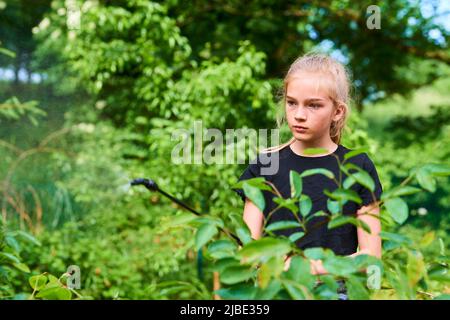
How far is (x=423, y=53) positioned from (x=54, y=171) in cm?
418

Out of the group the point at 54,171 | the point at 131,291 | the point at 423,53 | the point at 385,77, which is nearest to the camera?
the point at 131,291

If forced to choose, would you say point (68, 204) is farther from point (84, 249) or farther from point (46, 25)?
point (46, 25)

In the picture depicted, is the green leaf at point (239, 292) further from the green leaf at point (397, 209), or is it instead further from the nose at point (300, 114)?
the nose at point (300, 114)

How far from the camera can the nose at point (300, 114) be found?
6.66 ft

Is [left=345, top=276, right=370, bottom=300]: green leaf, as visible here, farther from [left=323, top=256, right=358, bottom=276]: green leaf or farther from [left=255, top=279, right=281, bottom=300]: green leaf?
[left=255, top=279, right=281, bottom=300]: green leaf

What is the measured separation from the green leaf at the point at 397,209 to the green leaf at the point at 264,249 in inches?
8.6

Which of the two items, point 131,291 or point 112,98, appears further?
point 112,98

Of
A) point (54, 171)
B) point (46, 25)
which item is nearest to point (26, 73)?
point (46, 25)

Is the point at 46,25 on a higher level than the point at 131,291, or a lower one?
higher

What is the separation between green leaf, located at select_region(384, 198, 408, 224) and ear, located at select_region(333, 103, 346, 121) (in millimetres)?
857

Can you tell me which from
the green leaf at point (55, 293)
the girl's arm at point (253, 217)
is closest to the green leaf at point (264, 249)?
the green leaf at point (55, 293)

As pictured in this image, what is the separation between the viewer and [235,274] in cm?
129

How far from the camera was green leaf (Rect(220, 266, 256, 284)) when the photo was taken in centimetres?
128

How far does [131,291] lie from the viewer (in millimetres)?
4250
